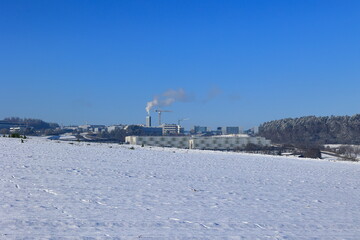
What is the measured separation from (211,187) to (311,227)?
12.8 feet

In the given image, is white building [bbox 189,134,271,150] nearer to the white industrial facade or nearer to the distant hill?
the white industrial facade

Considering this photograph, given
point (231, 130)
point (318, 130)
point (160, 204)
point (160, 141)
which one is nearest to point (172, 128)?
point (231, 130)

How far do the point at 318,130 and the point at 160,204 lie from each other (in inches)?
4653

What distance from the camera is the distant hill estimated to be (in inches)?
4407

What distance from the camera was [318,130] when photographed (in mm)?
120688

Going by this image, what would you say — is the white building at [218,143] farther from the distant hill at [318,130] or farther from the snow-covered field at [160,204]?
the distant hill at [318,130]

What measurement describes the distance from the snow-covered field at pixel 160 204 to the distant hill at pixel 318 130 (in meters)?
99.6

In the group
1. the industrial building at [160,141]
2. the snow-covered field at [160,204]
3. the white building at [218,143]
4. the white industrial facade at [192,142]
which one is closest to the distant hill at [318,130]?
the white building at [218,143]

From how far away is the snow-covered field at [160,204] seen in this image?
22.7 ft

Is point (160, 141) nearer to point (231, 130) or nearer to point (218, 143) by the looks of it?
point (218, 143)

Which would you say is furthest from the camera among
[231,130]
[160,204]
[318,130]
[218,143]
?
[231,130]

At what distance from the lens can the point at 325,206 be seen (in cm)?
1027

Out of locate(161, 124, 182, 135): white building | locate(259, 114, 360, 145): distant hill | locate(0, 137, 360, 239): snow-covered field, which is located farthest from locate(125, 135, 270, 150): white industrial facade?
locate(161, 124, 182, 135): white building

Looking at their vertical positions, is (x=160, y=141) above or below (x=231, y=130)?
below
